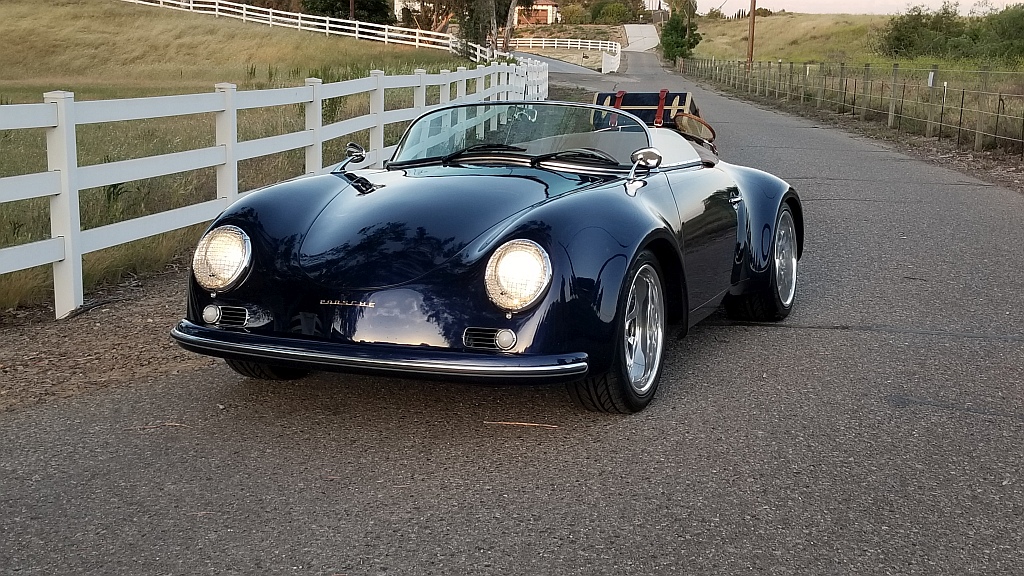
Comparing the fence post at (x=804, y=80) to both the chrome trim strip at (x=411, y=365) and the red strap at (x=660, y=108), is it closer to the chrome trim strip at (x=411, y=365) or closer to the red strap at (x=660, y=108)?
the red strap at (x=660, y=108)

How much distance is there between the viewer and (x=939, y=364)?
549cm

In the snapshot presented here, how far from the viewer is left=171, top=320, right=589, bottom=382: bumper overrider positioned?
13.3ft

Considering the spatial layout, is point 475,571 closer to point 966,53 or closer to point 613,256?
point 613,256

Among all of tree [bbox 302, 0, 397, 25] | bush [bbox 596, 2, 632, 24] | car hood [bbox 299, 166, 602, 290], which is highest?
bush [bbox 596, 2, 632, 24]

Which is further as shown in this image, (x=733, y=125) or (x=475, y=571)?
(x=733, y=125)

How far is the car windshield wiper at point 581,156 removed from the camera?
5227 mm

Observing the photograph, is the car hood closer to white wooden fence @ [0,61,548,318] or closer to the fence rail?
white wooden fence @ [0,61,548,318]

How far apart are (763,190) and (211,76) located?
140ft

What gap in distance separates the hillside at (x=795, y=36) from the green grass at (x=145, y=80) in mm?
44217

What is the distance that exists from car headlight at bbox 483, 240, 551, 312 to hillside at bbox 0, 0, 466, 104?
37.6 m

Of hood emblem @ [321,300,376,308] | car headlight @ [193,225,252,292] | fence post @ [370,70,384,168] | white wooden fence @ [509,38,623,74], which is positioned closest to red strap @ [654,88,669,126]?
fence post @ [370,70,384,168]

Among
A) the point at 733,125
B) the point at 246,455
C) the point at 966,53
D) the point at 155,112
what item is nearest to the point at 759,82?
the point at 966,53

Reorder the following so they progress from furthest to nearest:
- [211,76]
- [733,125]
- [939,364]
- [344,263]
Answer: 1. [211,76]
2. [733,125]
3. [939,364]
4. [344,263]

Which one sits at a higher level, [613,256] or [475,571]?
[613,256]
